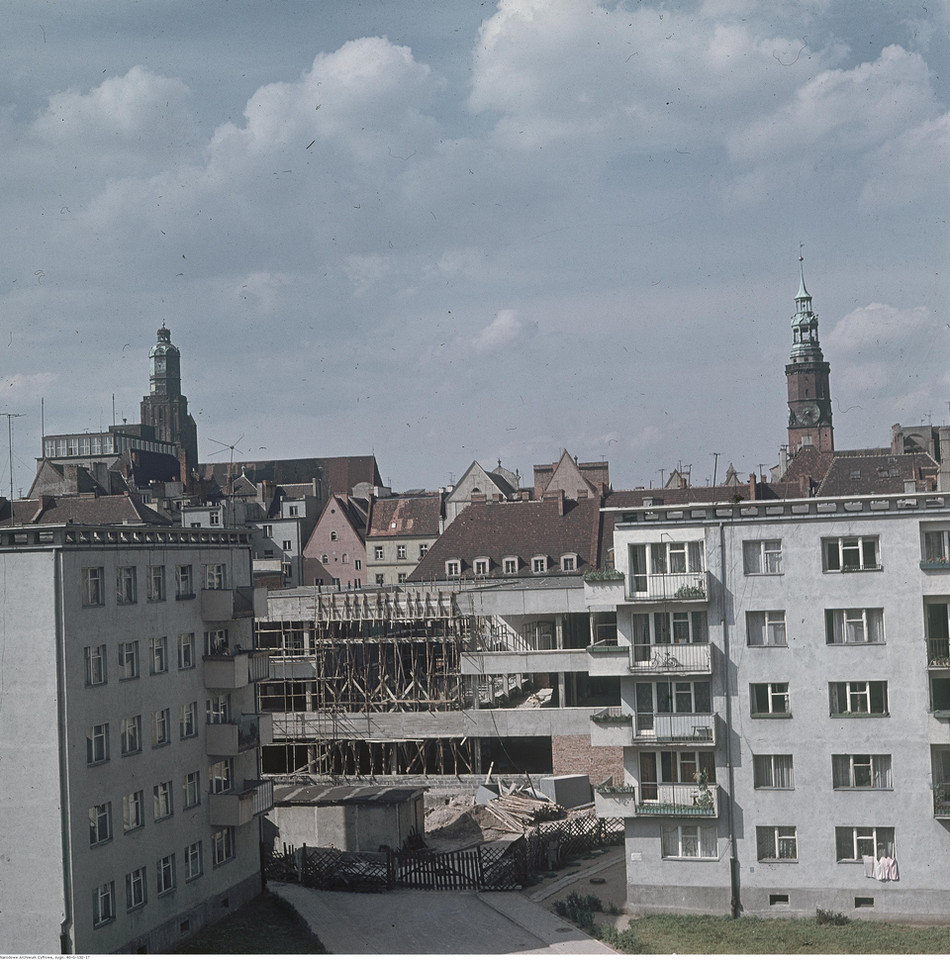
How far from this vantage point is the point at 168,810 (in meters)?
29.0

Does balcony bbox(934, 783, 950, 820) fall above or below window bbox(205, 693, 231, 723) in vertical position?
below

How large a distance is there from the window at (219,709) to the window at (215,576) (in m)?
2.93

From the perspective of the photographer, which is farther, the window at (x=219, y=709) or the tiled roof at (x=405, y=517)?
the tiled roof at (x=405, y=517)

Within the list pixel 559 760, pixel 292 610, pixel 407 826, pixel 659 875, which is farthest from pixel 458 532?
pixel 659 875

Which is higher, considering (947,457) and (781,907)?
(947,457)

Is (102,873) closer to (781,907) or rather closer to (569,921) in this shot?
(569,921)

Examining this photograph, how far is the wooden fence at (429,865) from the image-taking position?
33125 millimetres

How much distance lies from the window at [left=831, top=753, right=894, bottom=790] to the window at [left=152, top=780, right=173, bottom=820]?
51.8 ft

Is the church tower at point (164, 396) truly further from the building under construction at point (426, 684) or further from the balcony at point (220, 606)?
the balcony at point (220, 606)

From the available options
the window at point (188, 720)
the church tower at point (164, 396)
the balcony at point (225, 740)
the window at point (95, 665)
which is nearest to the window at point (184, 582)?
the window at point (188, 720)

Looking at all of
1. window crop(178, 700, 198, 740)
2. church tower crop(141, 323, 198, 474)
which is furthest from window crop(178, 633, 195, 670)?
church tower crop(141, 323, 198, 474)

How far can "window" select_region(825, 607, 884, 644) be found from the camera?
28484 millimetres

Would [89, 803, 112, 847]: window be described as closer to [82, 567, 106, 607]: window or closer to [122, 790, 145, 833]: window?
[122, 790, 145, 833]: window

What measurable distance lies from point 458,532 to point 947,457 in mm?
24288
